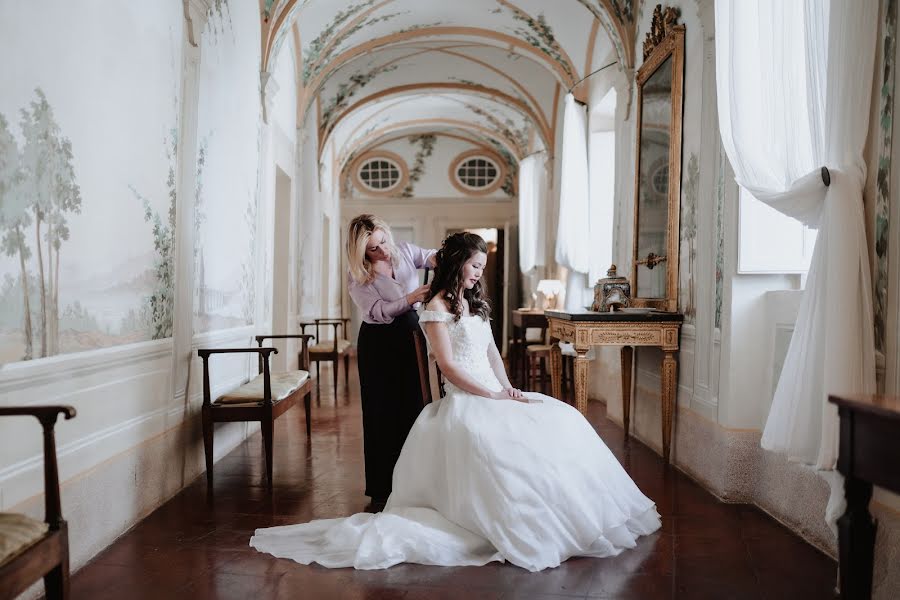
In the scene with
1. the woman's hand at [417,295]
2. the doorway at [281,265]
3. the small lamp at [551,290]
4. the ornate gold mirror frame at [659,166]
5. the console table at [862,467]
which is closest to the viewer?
the console table at [862,467]

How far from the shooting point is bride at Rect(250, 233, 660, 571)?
9.42 ft

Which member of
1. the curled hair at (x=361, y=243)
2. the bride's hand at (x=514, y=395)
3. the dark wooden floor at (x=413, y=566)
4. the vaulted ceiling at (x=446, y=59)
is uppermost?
Result: the vaulted ceiling at (x=446, y=59)

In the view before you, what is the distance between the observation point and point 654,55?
539cm

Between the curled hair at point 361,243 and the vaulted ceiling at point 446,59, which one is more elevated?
the vaulted ceiling at point 446,59

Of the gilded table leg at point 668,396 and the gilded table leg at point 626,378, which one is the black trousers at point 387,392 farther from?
the gilded table leg at point 626,378

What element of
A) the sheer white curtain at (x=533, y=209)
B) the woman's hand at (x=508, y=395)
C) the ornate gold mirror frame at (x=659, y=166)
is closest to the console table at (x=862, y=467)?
the woman's hand at (x=508, y=395)

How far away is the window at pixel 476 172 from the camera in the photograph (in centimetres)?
1502

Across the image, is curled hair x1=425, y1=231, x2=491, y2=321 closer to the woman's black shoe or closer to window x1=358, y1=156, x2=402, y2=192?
the woman's black shoe

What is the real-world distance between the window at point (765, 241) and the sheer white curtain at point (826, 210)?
19.5 inches

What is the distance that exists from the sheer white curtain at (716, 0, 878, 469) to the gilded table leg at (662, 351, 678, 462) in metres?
1.62

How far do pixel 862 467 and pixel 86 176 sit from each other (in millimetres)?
3005

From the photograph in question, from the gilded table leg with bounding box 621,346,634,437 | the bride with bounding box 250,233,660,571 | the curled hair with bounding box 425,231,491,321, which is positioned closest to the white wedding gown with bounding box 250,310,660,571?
the bride with bounding box 250,233,660,571

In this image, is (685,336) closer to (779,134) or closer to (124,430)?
(779,134)

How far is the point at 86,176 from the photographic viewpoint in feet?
9.82
